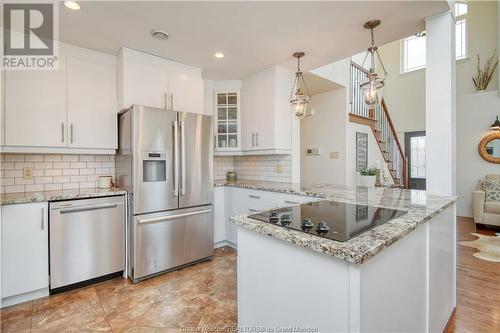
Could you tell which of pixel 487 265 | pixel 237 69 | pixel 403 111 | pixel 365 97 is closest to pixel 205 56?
pixel 237 69

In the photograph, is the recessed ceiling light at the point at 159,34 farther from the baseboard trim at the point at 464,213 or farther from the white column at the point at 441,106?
the baseboard trim at the point at 464,213

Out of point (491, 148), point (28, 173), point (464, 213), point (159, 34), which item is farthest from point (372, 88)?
point (464, 213)

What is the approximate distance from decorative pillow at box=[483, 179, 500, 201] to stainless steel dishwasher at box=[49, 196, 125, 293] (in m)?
5.81

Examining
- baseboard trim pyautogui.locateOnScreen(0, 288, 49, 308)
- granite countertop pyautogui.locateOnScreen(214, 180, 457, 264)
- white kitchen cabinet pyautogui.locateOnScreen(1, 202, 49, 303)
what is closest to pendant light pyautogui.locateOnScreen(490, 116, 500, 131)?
granite countertop pyautogui.locateOnScreen(214, 180, 457, 264)

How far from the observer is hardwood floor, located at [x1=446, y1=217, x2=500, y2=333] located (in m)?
1.84

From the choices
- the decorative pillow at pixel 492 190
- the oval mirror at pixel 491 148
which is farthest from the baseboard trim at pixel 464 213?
the oval mirror at pixel 491 148

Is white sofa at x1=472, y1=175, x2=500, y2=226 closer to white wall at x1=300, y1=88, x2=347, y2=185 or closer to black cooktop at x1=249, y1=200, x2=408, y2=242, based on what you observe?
white wall at x1=300, y1=88, x2=347, y2=185

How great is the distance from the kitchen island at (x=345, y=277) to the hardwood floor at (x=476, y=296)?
17.8 inches

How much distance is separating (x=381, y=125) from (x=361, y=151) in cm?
128

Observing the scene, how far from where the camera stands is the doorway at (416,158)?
6562 millimetres

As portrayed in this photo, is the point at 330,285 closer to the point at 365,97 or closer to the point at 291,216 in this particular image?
the point at 291,216

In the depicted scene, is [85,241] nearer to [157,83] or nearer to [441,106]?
[157,83]

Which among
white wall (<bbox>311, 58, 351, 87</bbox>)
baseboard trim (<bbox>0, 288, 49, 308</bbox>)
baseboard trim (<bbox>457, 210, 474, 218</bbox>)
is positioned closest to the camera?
baseboard trim (<bbox>0, 288, 49, 308</bbox>)

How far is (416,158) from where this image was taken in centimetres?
666
